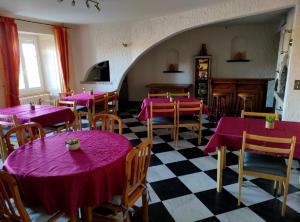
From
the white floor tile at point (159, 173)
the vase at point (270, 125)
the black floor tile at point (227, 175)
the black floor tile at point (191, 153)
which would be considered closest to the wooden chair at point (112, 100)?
the black floor tile at point (191, 153)

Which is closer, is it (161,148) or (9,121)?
(9,121)

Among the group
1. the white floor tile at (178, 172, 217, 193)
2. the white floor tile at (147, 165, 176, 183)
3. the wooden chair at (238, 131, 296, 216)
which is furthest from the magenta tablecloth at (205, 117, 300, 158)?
the white floor tile at (147, 165, 176, 183)

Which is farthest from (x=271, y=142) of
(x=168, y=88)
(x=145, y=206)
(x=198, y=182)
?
(x=168, y=88)

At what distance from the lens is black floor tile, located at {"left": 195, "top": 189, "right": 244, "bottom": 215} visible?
2.07m

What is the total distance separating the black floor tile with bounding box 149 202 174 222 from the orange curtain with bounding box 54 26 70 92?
4.30 meters

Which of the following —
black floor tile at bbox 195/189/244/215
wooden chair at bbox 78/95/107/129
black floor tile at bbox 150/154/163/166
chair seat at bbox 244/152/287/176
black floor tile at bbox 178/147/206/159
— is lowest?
black floor tile at bbox 195/189/244/215

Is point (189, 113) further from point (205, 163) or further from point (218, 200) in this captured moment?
point (218, 200)

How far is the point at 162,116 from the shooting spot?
3.70 m

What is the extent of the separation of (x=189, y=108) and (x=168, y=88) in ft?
9.00

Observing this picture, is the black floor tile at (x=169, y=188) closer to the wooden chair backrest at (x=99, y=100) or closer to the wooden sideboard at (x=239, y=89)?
the wooden chair backrest at (x=99, y=100)

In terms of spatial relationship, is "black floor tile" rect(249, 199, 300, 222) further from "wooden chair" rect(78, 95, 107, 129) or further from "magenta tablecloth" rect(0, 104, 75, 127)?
"wooden chair" rect(78, 95, 107, 129)

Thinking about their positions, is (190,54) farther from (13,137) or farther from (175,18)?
(13,137)

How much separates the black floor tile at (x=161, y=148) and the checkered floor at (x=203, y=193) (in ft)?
0.16

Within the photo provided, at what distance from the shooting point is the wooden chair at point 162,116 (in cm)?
347
